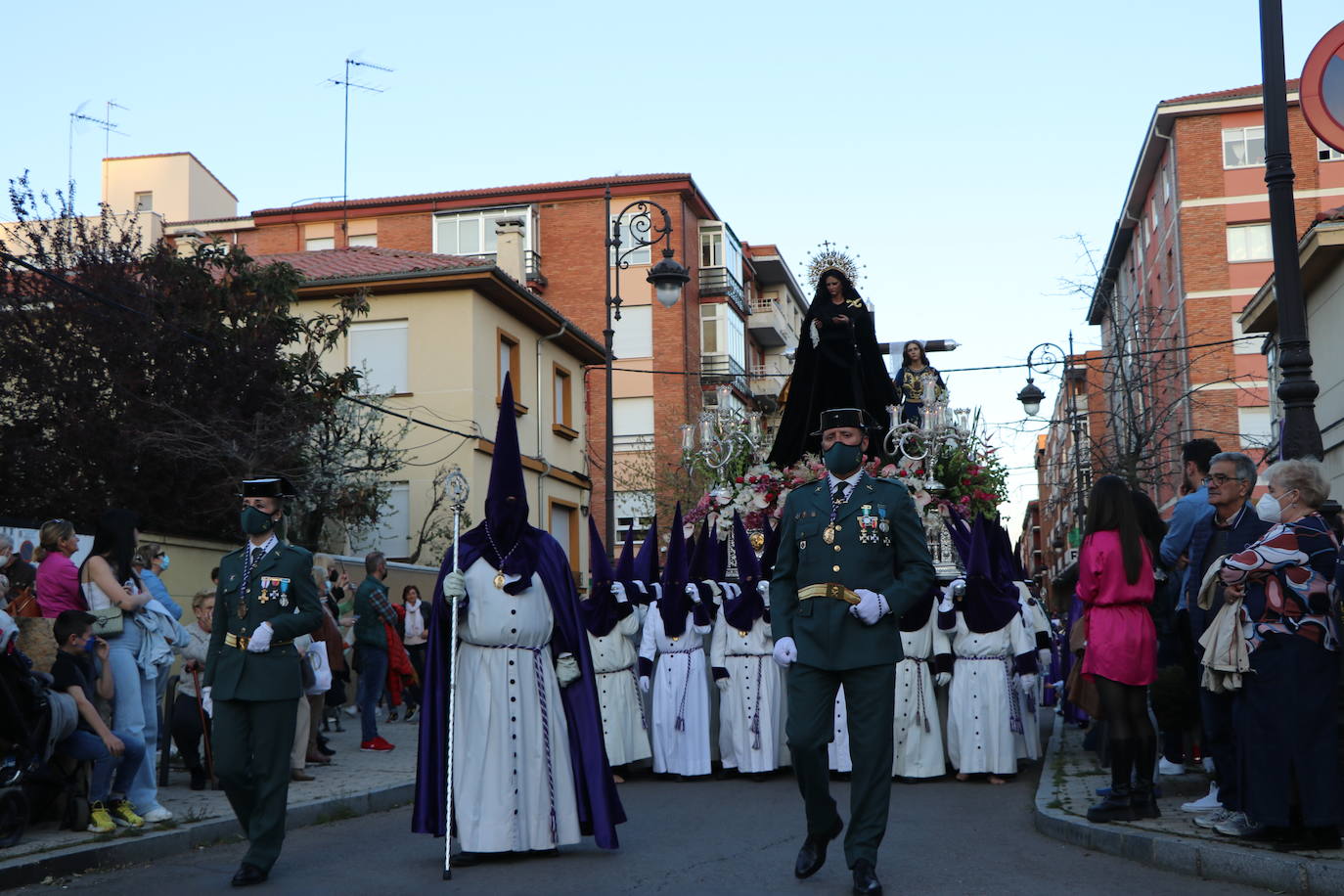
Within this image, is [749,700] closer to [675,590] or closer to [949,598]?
[675,590]

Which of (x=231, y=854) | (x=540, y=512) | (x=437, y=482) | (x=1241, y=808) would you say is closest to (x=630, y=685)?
(x=231, y=854)

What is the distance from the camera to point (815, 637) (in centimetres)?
710

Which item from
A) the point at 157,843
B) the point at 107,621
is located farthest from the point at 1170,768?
the point at 107,621

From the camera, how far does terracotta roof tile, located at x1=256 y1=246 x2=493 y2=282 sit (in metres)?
31.0

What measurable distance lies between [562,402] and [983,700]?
2462cm

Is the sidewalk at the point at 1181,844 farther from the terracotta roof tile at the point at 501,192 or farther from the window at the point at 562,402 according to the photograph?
the terracotta roof tile at the point at 501,192

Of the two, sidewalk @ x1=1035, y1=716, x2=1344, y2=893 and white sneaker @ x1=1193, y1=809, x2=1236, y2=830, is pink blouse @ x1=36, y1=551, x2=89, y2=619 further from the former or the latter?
white sneaker @ x1=1193, y1=809, x2=1236, y2=830

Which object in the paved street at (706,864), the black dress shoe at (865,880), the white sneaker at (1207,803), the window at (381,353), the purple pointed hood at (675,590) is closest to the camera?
the black dress shoe at (865,880)

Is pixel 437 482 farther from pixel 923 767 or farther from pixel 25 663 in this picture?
pixel 25 663

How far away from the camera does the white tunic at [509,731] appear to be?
26.7ft

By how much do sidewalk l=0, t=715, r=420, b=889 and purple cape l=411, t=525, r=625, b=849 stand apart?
184 cm

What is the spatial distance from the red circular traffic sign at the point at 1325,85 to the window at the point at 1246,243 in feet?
136

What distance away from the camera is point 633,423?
165 feet

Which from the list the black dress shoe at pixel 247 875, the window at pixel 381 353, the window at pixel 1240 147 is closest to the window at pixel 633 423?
the window at pixel 381 353
